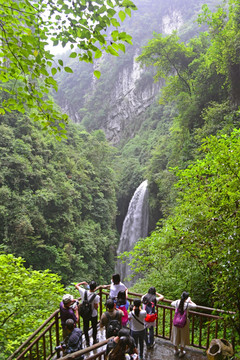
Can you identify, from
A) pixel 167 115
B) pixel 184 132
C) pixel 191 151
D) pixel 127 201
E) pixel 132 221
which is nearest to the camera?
pixel 191 151

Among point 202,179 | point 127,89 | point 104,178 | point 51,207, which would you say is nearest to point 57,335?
point 202,179

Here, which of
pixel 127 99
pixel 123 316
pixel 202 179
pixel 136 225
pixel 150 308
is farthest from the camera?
pixel 127 99

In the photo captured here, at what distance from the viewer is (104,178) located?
82.0 ft

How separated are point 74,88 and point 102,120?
511 inches

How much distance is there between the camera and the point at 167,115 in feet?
124

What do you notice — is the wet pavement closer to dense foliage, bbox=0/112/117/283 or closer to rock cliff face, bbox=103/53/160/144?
dense foliage, bbox=0/112/117/283

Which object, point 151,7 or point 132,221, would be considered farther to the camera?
point 151,7

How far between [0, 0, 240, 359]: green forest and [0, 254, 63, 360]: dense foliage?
0.10ft

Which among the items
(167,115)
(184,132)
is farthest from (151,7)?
(184,132)

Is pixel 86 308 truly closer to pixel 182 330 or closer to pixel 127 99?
pixel 182 330

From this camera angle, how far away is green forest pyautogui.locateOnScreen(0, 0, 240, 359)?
3010mm

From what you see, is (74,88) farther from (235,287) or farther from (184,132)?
(235,287)

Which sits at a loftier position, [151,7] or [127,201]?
[151,7]

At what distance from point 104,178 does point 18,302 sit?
66.0 ft
